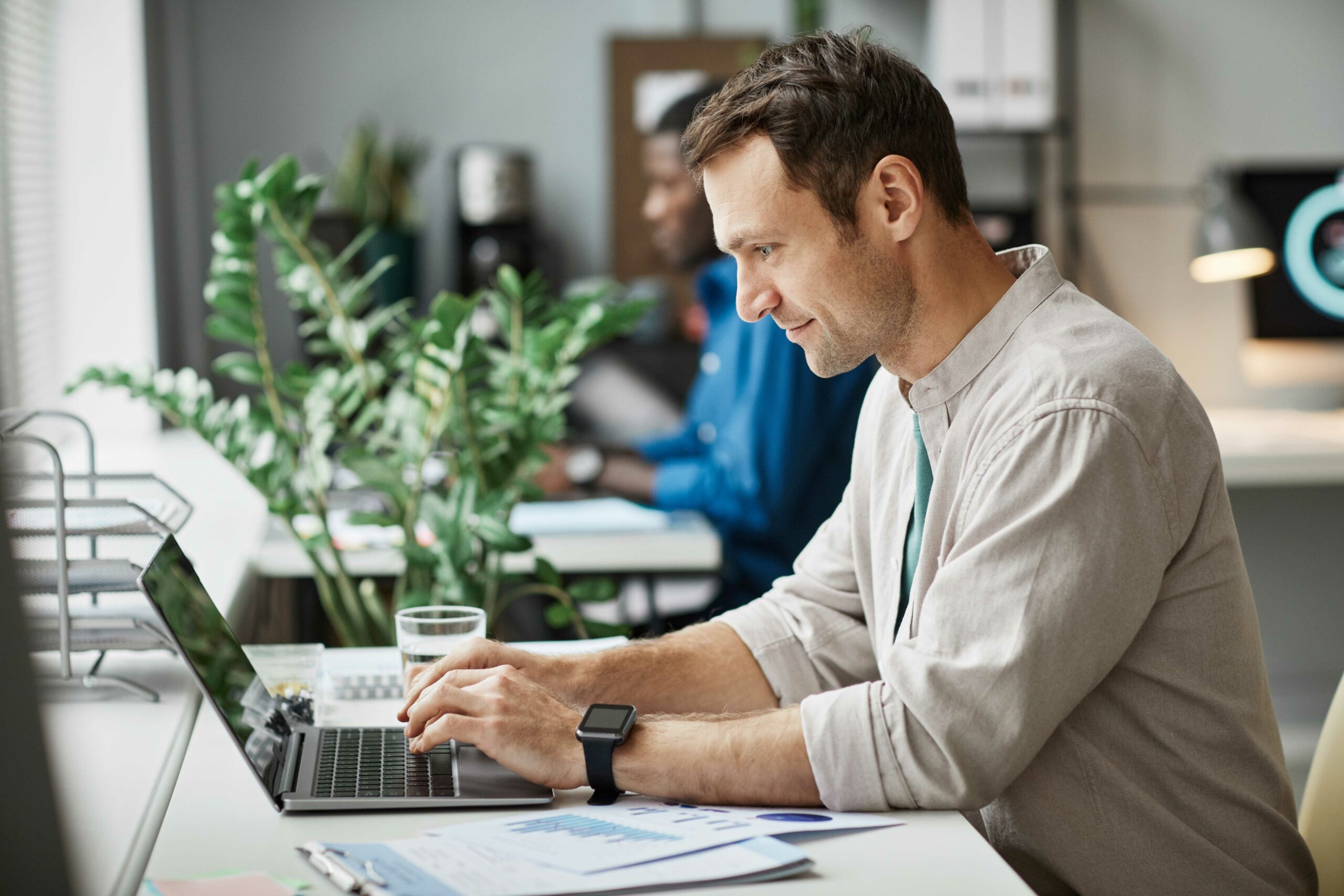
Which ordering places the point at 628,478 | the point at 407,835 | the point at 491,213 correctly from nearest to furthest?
the point at 407,835, the point at 628,478, the point at 491,213

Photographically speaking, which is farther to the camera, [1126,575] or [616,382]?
[616,382]

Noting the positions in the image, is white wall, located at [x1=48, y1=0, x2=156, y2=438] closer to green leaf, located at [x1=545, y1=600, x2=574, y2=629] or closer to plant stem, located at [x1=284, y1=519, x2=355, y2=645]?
plant stem, located at [x1=284, y1=519, x2=355, y2=645]

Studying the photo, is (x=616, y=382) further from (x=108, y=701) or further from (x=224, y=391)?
(x=108, y=701)

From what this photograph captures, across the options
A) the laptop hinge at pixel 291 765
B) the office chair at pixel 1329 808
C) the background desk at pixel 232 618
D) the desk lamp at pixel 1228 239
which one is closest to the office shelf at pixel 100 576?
the background desk at pixel 232 618

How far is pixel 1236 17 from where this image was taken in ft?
14.5

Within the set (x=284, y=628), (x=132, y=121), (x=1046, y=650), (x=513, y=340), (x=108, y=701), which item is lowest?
(x=284, y=628)

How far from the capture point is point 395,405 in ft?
6.36

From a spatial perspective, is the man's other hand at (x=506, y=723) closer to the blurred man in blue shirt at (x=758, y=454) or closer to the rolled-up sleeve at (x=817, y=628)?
the rolled-up sleeve at (x=817, y=628)

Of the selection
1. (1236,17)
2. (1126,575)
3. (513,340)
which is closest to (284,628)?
(513,340)

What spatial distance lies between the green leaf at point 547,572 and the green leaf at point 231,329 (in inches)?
20.6

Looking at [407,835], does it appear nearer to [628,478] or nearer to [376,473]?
[376,473]

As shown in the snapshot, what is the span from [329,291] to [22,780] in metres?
1.36

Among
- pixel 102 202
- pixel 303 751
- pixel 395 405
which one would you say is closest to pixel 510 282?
pixel 395 405

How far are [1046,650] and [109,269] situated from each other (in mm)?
3030
